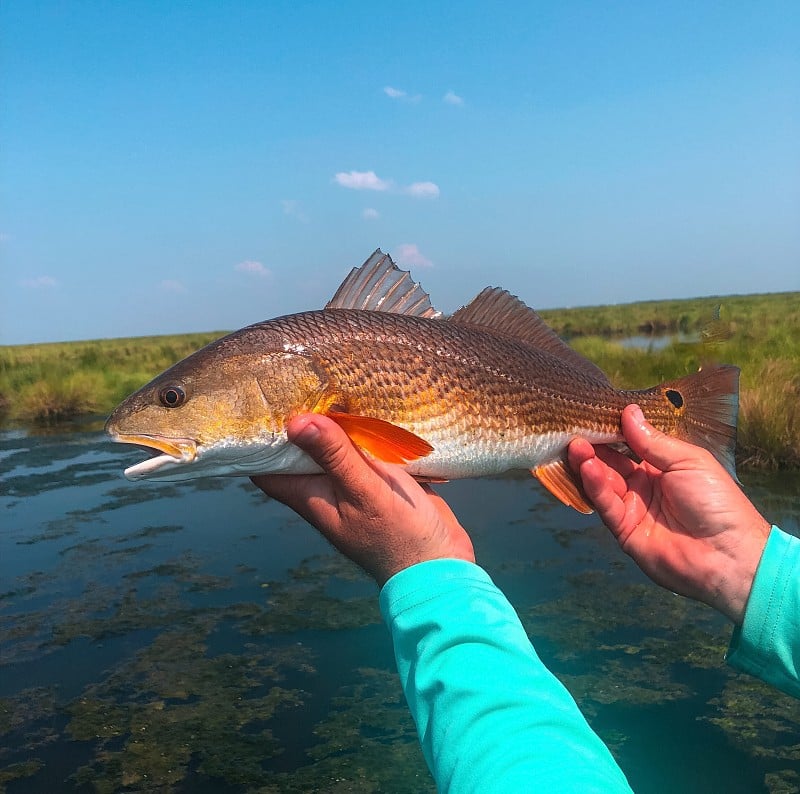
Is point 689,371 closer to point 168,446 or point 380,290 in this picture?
point 380,290

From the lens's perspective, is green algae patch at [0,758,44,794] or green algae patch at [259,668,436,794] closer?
green algae patch at [259,668,436,794]

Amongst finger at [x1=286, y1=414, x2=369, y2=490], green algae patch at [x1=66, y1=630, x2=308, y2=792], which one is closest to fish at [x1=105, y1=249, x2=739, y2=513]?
finger at [x1=286, y1=414, x2=369, y2=490]

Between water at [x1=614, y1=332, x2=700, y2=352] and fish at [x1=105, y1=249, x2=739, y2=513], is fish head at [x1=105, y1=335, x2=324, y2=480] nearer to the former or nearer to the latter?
fish at [x1=105, y1=249, x2=739, y2=513]

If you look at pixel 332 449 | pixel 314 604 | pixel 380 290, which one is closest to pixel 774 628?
pixel 332 449

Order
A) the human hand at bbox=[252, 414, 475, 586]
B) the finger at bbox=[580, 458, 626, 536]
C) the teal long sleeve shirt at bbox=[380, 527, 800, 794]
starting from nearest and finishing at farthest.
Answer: the teal long sleeve shirt at bbox=[380, 527, 800, 794] → the human hand at bbox=[252, 414, 475, 586] → the finger at bbox=[580, 458, 626, 536]

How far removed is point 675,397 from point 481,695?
266 centimetres

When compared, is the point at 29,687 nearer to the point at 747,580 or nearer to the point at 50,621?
the point at 50,621

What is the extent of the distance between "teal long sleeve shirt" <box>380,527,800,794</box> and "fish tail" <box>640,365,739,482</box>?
155 centimetres

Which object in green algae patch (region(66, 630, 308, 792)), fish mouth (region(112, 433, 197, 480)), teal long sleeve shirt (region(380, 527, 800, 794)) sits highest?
fish mouth (region(112, 433, 197, 480))

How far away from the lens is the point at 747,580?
2.76 m

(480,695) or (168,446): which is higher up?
(168,446)

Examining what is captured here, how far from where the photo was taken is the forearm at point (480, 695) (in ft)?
4.71

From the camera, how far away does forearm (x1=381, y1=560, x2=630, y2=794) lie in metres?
1.43

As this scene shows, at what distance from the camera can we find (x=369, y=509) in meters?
2.51
